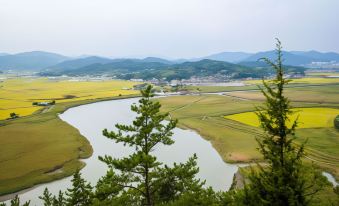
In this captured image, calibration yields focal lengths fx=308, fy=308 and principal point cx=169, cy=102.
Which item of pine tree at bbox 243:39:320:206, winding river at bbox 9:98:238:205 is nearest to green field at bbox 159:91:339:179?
winding river at bbox 9:98:238:205

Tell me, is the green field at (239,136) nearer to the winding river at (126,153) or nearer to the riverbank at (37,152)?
the winding river at (126,153)

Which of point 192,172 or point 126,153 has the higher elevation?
point 192,172

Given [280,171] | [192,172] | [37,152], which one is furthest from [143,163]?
[37,152]

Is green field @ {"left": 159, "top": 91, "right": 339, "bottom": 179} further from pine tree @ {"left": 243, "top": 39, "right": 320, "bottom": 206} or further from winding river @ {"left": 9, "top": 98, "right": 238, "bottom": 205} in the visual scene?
pine tree @ {"left": 243, "top": 39, "right": 320, "bottom": 206}

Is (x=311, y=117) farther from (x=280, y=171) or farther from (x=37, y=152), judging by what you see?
(x=280, y=171)

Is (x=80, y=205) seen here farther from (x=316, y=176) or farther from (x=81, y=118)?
(x=81, y=118)

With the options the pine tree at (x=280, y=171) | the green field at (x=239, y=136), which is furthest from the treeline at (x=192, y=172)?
the green field at (x=239, y=136)

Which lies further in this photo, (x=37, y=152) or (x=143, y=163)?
(x=37, y=152)
